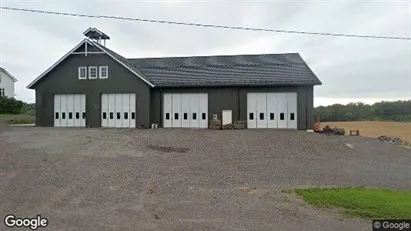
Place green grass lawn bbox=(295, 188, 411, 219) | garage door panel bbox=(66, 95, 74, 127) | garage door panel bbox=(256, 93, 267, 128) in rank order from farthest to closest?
garage door panel bbox=(66, 95, 74, 127) → garage door panel bbox=(256, 93, 267, 128) → green grass lawn bbox=(295, 188, 411, 219)

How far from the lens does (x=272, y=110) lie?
26.3 m

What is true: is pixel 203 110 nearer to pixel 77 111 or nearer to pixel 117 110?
pixel 117 110

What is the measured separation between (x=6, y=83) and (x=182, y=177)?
52.3m

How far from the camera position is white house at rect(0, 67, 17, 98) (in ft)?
173

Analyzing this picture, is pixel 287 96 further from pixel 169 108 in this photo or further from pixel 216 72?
pixel 169 108

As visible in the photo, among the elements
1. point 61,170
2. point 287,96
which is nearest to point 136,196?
point 61,170

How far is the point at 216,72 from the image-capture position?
28.4 meters

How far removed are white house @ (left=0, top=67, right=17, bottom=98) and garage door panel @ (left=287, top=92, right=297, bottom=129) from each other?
4536 centimetres

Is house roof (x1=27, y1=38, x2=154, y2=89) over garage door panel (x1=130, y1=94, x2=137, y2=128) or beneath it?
over

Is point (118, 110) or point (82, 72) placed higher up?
point (82, 72)

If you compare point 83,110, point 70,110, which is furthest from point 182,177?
point 70,110

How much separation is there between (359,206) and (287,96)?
18.2 m

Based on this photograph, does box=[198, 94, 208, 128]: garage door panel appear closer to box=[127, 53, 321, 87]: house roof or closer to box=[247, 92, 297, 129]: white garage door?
box=[127, 53, 321, 87]: house roof

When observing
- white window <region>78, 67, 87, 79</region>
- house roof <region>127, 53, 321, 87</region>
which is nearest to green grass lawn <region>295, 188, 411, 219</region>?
house roof <region>127, 53, 321, 87</region>
